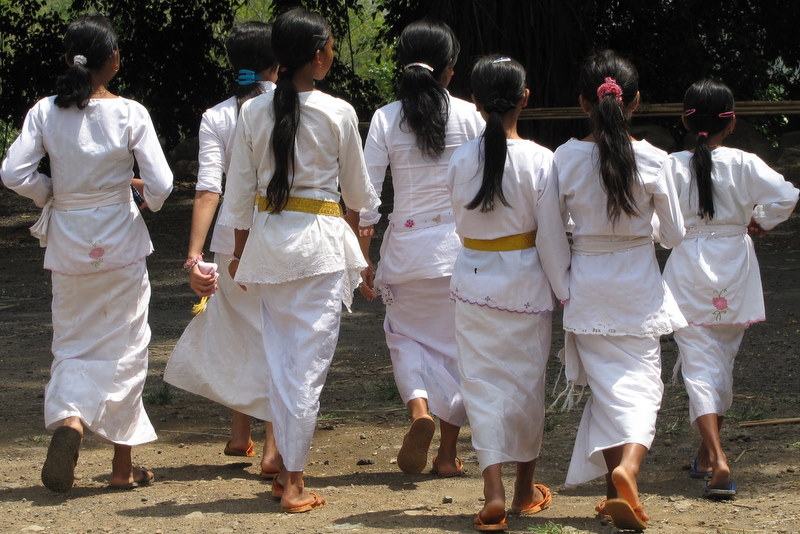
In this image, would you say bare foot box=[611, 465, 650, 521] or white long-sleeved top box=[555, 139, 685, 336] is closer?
bare foot box=[611, 465, 650, 521]

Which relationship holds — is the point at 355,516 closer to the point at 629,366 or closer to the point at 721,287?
the point at 629,366

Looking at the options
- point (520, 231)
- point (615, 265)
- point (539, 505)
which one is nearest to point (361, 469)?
point (539, 505)

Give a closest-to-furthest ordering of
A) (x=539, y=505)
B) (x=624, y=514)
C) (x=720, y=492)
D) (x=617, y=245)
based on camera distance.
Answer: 1. (x=624, y=514)
2. (x=617, y=245)
3. (x=539, y=505)
4. (x=720, y=492)

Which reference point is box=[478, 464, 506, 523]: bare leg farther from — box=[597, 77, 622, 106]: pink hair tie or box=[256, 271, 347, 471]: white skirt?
box=[597, 77, 622, 106]: pink hair tie

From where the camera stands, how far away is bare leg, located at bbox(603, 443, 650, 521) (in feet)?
10.9

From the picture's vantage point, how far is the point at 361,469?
4.49 meters

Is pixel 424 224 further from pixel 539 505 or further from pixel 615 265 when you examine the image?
pixel 539 505

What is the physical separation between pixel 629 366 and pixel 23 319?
577 centimetres

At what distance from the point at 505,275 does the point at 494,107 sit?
0.58 meters

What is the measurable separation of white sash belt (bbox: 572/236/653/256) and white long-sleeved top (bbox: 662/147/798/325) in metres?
0.65

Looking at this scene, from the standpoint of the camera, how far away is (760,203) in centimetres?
419

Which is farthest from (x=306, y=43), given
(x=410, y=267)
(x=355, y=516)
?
(x=355, y=516)

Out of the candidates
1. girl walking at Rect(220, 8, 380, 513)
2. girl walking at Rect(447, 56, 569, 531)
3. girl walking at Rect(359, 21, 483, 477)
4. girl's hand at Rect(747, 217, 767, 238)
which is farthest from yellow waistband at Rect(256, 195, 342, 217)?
girl's hand at Rect(747, 217, 767, 238)

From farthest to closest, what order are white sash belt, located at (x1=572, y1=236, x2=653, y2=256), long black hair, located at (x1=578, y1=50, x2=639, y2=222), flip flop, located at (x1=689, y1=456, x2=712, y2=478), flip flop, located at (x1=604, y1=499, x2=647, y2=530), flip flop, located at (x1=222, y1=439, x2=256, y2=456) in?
flip flop, located at (x1=222, y1=439, x2=256, y2=456), flip flop, located at (x1=689, y1=456, x2=712, y2=478), white sash belt, located at (x1=572, y1=236, x2=653, y2=256), long black hair, located at (x1=578, y1=50, x2=639, y2=222), flip flop, located at (x1=604, y1=499, x2=647, y2=530)
